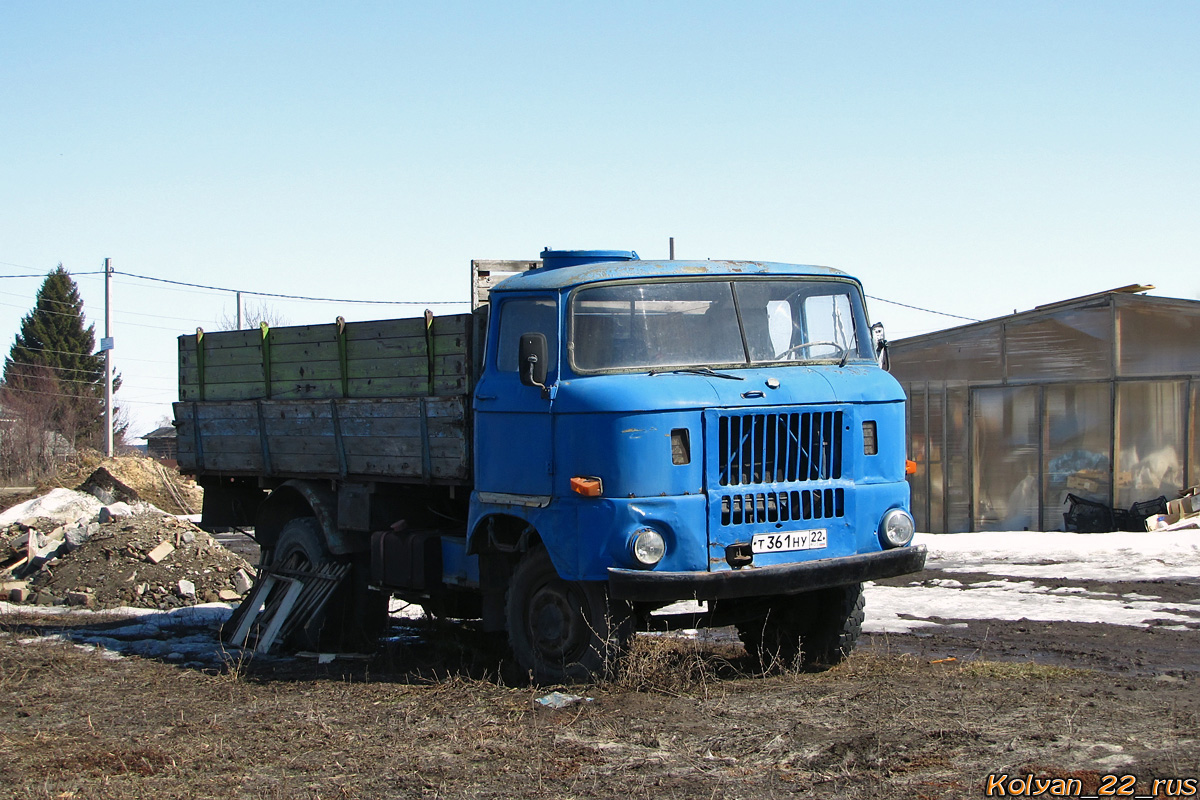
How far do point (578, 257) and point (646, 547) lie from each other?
8.83ft

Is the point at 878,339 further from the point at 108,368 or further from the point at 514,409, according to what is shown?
the point at 108,368

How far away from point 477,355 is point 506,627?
1858 mm

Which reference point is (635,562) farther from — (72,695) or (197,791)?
(72,695)

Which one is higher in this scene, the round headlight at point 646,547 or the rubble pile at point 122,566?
the round headlight at point 646,547

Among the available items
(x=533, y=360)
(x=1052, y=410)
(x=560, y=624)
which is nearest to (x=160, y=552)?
(x=560, y=624)

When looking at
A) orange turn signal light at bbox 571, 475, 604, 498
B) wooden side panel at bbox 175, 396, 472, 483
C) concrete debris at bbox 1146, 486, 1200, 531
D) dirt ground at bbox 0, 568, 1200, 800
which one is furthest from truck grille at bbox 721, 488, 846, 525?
concrete debris at bbox 1146, 486, 1200, 531

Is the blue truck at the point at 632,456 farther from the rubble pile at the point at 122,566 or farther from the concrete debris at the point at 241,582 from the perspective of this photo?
the rubble pile at the point at 122,566

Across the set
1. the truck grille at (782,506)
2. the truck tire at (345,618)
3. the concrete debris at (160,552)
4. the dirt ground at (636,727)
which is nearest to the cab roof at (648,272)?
the truck grille at (782,506)

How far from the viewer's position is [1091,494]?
19.2 m

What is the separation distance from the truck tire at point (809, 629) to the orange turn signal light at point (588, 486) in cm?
172

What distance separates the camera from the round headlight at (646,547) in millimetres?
6672

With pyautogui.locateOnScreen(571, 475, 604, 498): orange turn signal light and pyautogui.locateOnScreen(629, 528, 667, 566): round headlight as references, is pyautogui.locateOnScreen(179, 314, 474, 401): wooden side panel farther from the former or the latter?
pyautogui.locateOnScreen(629, 528, 667, 566): round headlight

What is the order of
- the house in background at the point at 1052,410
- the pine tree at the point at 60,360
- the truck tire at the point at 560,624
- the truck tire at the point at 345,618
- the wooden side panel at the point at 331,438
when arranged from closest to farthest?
the truck tire at the point at 560,624 < the wooden side panel at the point at 331,438 < the truck tire at the point at 345,618 < the house in background at the point at 1052,410 < the pine tree at the point at 60,360

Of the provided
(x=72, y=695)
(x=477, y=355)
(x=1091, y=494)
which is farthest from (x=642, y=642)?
(x=1091, y=494)
